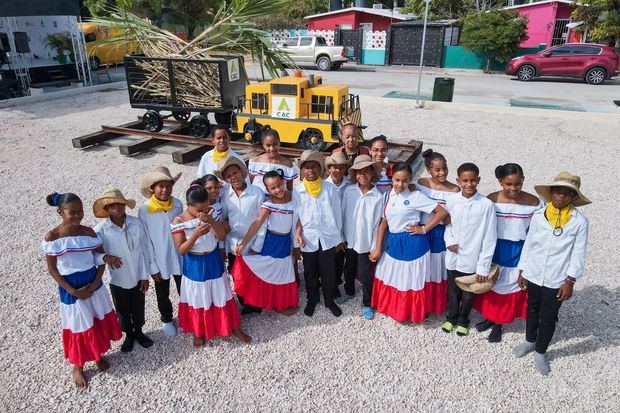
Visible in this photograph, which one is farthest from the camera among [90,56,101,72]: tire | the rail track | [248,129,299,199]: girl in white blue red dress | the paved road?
[90,56,101,72]: tire

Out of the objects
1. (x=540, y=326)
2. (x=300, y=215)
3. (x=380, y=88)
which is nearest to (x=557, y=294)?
(x=540, y=326)

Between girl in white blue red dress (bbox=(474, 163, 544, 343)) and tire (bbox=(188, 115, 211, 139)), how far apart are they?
22.7 feet

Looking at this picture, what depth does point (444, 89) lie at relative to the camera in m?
13.4

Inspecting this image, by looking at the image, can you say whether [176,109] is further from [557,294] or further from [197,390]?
[557,294]

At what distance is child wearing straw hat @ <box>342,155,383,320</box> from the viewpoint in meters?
3.73

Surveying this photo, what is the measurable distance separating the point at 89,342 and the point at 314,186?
2050 mm

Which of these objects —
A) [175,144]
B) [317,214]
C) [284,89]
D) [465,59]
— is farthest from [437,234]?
[465,59]

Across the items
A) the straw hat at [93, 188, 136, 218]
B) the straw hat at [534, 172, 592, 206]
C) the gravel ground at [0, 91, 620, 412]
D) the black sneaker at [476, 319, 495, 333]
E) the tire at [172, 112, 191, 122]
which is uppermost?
the straw hat at [534, 172, 592, 206]

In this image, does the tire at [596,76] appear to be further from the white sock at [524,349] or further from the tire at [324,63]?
the white sock at [524,349]

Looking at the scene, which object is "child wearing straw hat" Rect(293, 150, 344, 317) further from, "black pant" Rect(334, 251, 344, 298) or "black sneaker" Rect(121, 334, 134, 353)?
"black sneaker" Rect(121, 334, 134, 353)

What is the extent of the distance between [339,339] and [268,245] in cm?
100

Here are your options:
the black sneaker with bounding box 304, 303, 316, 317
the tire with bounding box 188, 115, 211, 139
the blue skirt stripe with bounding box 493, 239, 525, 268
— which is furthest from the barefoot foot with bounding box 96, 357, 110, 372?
the tire with bounding box 188, 115, 211, 139

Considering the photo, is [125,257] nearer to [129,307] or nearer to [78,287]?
[78,287]

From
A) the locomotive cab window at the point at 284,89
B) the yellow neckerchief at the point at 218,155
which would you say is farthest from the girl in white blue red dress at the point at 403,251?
the locomotive cab window at the point at 284,89
